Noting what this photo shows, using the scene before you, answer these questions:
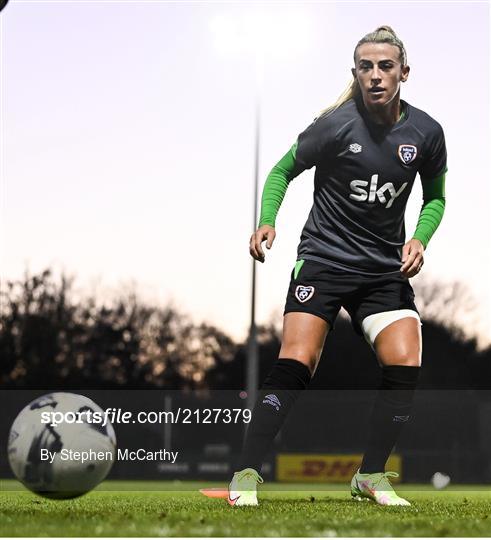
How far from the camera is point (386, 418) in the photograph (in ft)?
23.1

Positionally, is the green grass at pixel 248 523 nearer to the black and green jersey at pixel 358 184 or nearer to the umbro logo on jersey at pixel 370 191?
the black and green jersey at pixel 358 184

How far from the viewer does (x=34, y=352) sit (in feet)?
136

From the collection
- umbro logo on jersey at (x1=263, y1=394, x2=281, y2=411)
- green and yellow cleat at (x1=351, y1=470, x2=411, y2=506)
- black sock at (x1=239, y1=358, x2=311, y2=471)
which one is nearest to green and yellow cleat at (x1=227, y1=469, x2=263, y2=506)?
black sock at (x1=239, y1=358, x2=311, y2=471)

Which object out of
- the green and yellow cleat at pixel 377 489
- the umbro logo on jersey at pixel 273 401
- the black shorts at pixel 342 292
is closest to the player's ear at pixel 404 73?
the black shorts at pixel 342 292

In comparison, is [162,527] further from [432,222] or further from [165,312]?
[165,312]

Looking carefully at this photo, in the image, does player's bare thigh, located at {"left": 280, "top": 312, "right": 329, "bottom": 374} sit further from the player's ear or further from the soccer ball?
the player's ear

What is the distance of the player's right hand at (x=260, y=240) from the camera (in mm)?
6625

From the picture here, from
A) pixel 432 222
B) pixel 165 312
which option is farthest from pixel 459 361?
pixel 432 222

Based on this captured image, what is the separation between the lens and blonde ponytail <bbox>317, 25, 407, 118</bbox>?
7.29 meters

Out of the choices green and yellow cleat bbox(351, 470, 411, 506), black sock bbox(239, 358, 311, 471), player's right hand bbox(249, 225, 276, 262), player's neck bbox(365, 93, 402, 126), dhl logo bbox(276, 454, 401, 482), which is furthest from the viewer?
dhl logo bbox(276, 454, 401, 482)

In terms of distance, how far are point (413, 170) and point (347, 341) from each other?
3771 centimetres

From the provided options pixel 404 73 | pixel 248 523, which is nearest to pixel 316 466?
pixel 404 73

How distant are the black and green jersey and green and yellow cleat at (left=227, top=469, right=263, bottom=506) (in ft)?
5.40

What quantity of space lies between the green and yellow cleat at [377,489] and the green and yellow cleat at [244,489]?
98 cm
